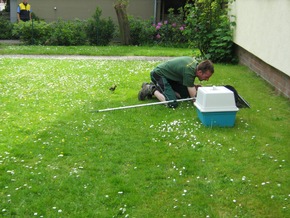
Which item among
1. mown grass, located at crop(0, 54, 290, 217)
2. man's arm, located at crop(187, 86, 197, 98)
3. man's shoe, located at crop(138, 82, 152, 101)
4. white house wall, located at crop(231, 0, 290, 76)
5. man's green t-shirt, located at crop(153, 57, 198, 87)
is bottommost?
mown grass, located at crop(0, 54, 290, 217)

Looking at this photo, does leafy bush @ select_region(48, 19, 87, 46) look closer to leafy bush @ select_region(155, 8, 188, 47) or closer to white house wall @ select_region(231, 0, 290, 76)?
leafy bush @ select_region(155, 8, 188, 47)

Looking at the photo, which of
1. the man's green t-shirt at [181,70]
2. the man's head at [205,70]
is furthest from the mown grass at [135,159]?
the man's head at [205,70]

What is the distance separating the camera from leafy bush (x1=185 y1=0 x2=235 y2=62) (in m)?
11.9

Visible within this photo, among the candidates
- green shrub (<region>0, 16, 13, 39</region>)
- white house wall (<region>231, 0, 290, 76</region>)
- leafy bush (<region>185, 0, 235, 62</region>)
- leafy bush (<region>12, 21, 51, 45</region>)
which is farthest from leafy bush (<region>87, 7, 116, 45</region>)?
white house wall (<region>231, 0, 290, 76</region>)

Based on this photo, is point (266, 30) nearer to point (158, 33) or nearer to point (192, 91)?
point (192, 91)

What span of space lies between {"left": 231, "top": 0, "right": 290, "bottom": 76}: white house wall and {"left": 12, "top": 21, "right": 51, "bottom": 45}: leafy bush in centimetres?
817

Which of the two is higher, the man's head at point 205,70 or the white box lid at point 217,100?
the man's head at point 205,70

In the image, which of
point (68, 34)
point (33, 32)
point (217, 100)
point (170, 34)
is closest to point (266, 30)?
point (217, 100)

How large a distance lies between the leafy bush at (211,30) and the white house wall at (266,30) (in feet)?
1.58

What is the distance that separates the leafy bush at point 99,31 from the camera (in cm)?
1716

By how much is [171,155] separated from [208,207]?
1.25 meters

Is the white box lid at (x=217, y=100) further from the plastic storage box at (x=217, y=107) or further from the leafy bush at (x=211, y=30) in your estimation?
the leafy bush at (x=211, y=30)

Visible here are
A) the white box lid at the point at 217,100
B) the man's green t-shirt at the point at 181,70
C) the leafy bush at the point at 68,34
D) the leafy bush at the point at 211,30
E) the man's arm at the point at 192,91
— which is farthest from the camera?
the leafy bush at the point at 68,34

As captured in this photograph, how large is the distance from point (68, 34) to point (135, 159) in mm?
12378
